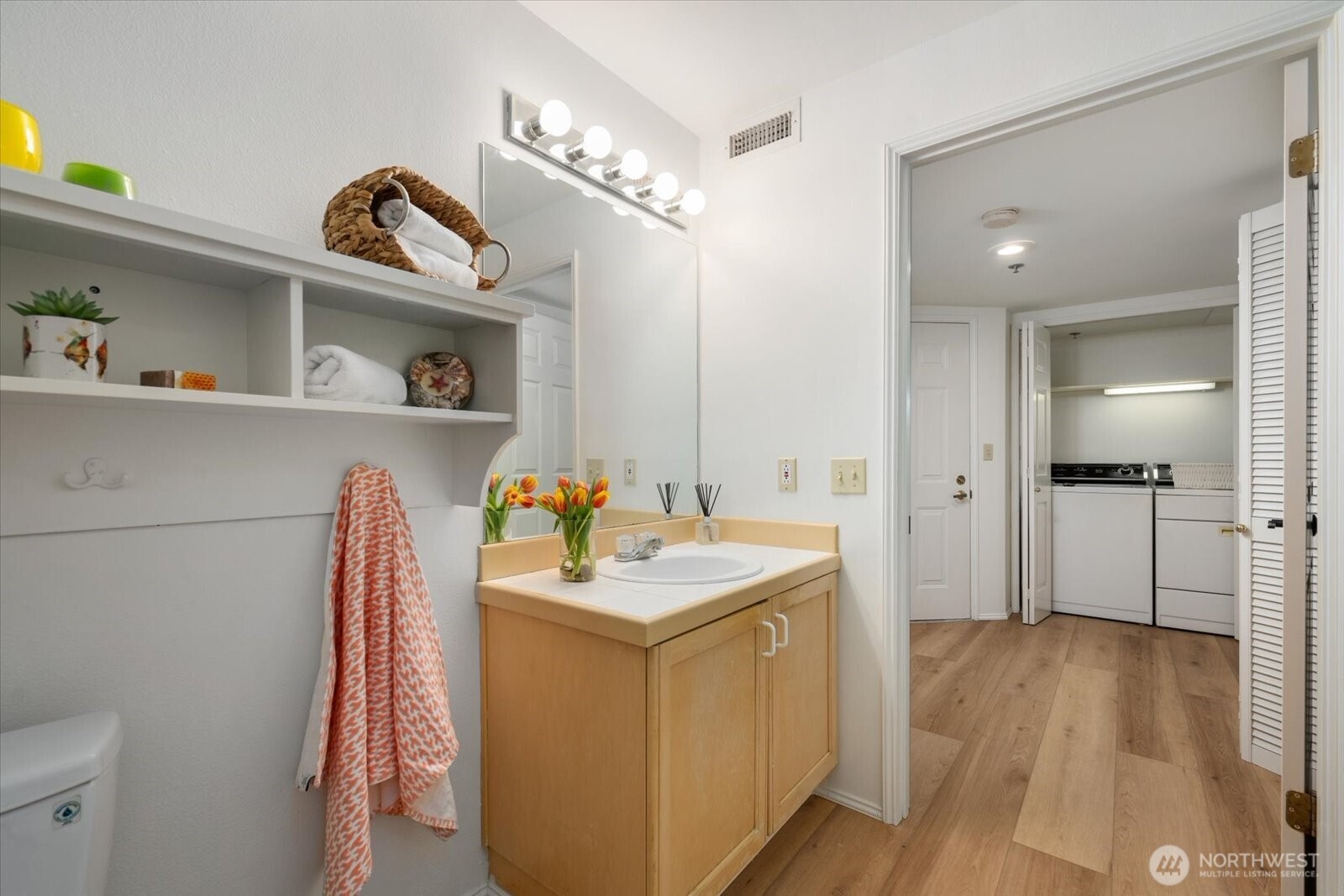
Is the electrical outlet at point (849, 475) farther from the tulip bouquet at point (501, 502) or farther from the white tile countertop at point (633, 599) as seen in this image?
the tulip bouquet at point (501, 502)

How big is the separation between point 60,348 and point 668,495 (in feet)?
5.18

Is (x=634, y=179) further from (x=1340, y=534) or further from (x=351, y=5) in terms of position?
(x=1340, y=534)

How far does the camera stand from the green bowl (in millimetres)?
779

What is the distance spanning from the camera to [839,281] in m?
1.91

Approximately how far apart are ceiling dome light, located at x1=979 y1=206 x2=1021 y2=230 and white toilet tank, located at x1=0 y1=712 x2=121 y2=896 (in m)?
3.25

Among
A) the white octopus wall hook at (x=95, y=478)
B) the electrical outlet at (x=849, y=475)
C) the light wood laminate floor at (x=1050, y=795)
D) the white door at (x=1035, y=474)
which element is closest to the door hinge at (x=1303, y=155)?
the electrical outlet at (x=849, y=475)

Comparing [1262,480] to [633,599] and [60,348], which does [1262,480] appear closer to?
[633,599]

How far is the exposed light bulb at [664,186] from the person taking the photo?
195 centimetres

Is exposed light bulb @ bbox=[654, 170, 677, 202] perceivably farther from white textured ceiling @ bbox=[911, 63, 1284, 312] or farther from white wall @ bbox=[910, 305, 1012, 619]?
white wall @ bbox=[910, 305, 1012, 619]

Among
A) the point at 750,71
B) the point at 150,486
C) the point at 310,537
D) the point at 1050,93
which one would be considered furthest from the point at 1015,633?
the point at 150,486

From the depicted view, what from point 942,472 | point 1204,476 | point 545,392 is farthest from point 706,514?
point 1204,476

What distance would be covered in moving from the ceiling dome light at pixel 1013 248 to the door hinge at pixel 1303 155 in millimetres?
1625

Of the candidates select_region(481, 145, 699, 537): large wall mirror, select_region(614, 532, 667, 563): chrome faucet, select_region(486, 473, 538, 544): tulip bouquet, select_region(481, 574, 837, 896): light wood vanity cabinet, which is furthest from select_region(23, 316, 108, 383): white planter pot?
select_region(614, 532, 667, 563): chrome faucet

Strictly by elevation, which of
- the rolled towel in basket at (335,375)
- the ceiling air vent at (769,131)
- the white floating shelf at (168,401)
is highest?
the ceiling air vent at (769,131)
